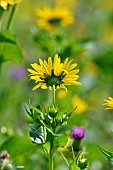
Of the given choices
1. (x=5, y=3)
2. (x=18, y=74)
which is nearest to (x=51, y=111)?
(x=5, y=3)

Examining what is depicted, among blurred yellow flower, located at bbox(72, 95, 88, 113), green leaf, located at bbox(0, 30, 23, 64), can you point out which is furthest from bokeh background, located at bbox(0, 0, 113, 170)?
green leaf, located at bbox(0, 30, 23, 64)

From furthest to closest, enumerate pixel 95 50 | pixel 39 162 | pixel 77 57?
pixel 95 50
pixel 77 57
pixel 39 162

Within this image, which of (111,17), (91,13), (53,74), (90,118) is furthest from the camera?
(91,13)

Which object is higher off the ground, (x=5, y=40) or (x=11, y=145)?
(x=5, y=40)

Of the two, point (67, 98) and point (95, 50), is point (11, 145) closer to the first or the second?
point (67, 98)

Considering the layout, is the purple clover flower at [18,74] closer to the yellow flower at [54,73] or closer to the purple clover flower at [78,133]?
the purple clover flower at [78,133]

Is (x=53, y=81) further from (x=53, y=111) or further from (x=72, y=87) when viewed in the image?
(x=72, y=87)

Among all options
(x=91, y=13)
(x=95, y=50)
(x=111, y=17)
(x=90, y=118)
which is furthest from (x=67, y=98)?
(x=91, y=13)
